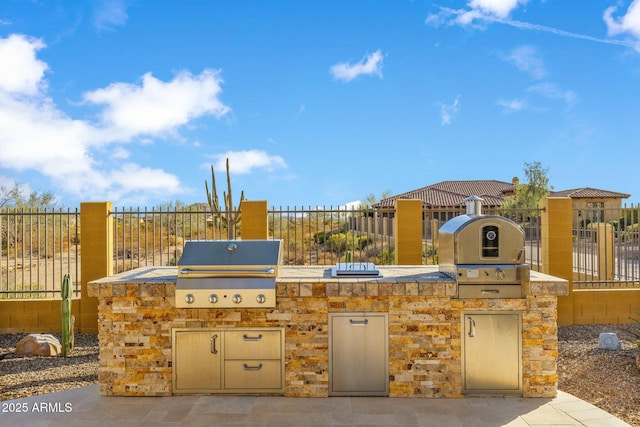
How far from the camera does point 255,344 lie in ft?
14.2

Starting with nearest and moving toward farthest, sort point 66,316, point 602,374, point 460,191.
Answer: point 602,374
point 66,316
point 460,191

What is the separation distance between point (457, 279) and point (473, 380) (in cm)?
99

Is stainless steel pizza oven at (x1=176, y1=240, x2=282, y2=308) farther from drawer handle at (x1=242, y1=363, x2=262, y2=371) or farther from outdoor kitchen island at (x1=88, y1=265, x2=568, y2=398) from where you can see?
drawer handle at (x1=242, y1=363, x2=262, y2=371)

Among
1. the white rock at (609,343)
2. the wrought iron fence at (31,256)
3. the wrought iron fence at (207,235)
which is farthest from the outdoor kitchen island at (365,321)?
the wrought iron fence at (31,256)

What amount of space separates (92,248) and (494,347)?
685 cm

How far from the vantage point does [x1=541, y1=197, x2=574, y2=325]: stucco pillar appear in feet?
27.2

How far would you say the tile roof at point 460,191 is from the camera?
2972 cm

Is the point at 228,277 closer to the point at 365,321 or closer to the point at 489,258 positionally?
the point at 365,321

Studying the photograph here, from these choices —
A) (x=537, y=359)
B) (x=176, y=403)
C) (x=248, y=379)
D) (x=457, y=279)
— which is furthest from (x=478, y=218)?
(x=176, y=403)

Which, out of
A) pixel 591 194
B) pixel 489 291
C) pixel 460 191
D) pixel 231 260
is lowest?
pixel 489 291

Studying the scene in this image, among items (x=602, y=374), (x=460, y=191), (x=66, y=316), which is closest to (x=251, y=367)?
(x=66, y=316)

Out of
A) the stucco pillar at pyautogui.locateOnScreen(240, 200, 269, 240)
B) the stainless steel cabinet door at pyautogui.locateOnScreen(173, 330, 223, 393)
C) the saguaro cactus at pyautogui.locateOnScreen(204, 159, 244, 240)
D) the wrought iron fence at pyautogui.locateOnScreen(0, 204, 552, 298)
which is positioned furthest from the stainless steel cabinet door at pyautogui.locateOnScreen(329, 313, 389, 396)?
the saguaro cactus at pyautogui.locateOnScreen(204, 159, 244, 240)

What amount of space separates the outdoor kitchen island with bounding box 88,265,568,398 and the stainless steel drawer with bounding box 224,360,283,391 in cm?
5

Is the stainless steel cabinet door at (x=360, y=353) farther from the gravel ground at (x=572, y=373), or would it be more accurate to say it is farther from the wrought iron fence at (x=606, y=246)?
the wrought iron fence at (x=606, y=246)
